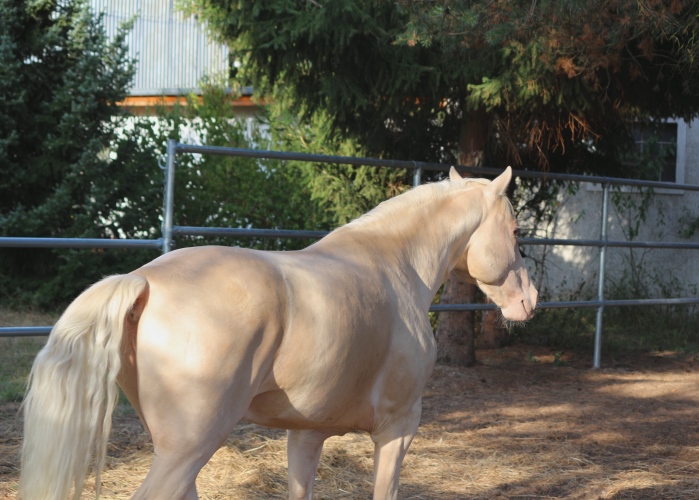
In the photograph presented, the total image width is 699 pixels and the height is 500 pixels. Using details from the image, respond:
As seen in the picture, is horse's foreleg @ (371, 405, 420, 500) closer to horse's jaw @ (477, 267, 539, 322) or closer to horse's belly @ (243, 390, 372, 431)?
horse's belly @ (243, 390, 372, 431)

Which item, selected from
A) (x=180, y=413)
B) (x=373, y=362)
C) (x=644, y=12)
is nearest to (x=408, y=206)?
(x=373, y=362)

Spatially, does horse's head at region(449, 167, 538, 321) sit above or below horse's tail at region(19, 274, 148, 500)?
above

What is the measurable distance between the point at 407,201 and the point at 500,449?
237 cm

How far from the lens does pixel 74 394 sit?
2361 mm

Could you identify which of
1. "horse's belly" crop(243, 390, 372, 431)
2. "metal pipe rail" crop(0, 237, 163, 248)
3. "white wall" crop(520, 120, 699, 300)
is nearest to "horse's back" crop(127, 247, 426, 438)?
"horse's belly" crop(243, 390, 372, 431)

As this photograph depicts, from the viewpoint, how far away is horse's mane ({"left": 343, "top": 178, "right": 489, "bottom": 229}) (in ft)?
A: 11.5

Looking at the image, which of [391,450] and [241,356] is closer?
[241,356]

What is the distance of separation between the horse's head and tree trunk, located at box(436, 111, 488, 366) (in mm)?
3848

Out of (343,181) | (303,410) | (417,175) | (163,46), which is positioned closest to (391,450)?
(303,410)

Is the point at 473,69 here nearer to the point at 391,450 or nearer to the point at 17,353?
the point at 391,450

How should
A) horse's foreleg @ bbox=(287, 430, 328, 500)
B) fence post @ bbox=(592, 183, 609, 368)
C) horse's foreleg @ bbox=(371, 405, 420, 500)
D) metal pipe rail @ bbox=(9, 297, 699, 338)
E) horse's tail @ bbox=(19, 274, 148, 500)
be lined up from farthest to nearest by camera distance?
fence post @ bbox=(592, 183, 609, 368)
metal pipe rail @ bbox=(9, 297, 699, 338)
horse's foreleg @ bbox=(287, 430, 328, 500)
horse's foreleg @ bbox=(371, 405, 420, 500)
horse's tail @ bbox=(19, 274, 148, 500)

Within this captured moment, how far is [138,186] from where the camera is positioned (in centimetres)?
956

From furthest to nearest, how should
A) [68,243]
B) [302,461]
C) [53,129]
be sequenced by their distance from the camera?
[53,129] < [68,243] < [302,461]

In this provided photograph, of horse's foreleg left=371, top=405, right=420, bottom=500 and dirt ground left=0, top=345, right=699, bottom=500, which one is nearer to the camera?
horse's foreleg left=371, top=405, right=420, bottom=500
